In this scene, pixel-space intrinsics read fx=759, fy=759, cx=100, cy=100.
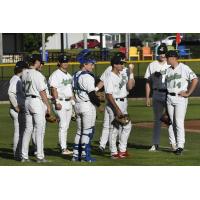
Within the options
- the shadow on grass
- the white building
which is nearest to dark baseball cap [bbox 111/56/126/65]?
the shadow on grass

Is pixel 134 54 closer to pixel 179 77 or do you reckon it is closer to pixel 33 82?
pixel 179 77

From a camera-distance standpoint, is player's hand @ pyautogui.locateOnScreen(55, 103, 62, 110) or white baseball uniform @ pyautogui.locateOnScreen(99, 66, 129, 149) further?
player's hand @ pyautogui.locateOnScreen(55, 103, 62, 110)

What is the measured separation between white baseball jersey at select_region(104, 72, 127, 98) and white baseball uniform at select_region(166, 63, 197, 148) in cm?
102

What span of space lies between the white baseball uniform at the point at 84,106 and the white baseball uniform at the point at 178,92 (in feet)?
6.37

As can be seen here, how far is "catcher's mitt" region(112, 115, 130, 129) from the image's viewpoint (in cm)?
1410

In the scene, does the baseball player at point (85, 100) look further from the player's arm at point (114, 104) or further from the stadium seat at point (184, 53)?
the stadium seat at point (184, 53)

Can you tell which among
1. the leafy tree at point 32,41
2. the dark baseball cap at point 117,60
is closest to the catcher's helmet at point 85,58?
the dark baseball cap at point 117,60

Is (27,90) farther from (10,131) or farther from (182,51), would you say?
(182,51)

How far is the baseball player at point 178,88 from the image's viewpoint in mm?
14664

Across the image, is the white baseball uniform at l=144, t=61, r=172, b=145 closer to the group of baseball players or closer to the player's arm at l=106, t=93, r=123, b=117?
the group of baseball players

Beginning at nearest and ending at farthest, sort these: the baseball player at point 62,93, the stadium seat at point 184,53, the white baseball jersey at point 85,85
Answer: the white baseball jersey at point 85,85 < the baseball player at point 62,93 < the stadium seat at point 184,53

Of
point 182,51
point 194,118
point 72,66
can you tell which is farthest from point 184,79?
point 182,51

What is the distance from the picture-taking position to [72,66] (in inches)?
1441

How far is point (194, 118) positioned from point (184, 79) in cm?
901
